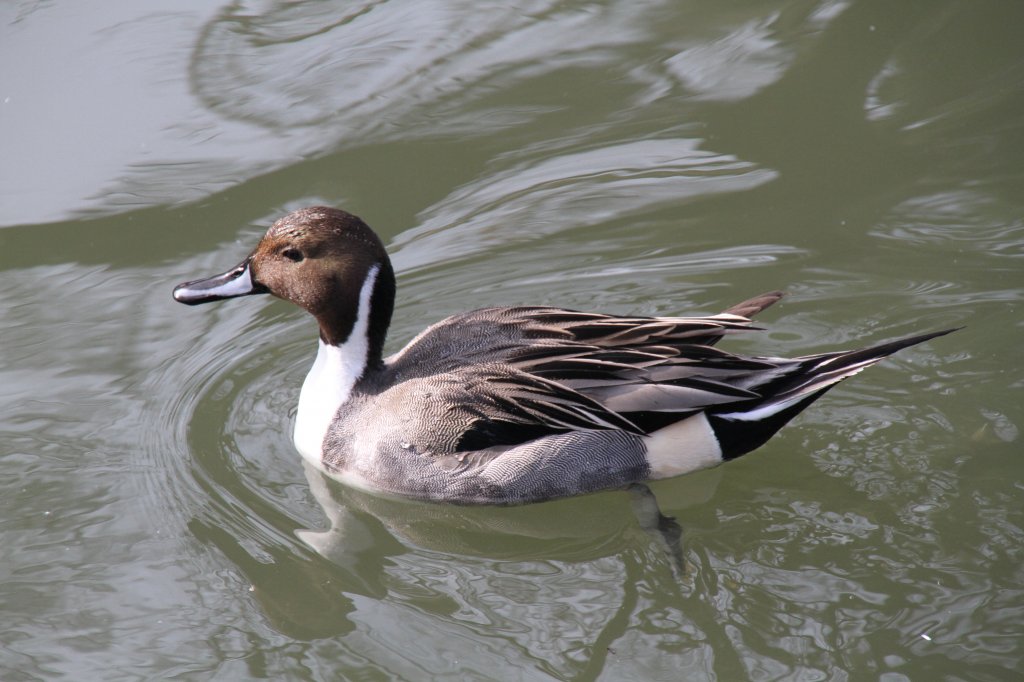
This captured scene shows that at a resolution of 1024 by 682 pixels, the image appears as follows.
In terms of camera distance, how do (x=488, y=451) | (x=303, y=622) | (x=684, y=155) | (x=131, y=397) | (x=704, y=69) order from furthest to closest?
(x=704, y=69)
(x=684, y=155)
(x=131, y=397)
(x=488, y=451)
(x=303, y=622)

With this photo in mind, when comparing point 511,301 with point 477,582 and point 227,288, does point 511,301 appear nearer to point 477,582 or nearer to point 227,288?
point 227,288

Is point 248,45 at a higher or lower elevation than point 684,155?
→ higher

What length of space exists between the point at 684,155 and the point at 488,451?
Answer: 3.10m

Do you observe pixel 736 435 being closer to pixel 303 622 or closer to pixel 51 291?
pixel 303 622

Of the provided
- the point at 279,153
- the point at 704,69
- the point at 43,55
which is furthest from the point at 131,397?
the point at 704,69

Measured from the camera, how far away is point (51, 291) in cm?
691

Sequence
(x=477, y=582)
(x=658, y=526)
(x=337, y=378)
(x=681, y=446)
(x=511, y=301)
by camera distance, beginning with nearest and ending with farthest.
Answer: (x=477, y=582), (x=658, y=526), (x=681, y=446), (x=337, y=378), (x=511, y=301)

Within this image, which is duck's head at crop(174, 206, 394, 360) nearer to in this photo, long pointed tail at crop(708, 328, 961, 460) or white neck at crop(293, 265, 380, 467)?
white neck at crop(293, 265, 380, 467)

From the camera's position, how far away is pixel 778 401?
528 cm

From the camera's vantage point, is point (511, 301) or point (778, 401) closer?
point (778, 401)

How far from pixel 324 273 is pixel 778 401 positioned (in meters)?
1.98

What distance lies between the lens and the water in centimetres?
469

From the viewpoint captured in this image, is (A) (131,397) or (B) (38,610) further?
(A) (131,397)

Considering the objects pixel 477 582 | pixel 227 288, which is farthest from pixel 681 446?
pixel 227 288
